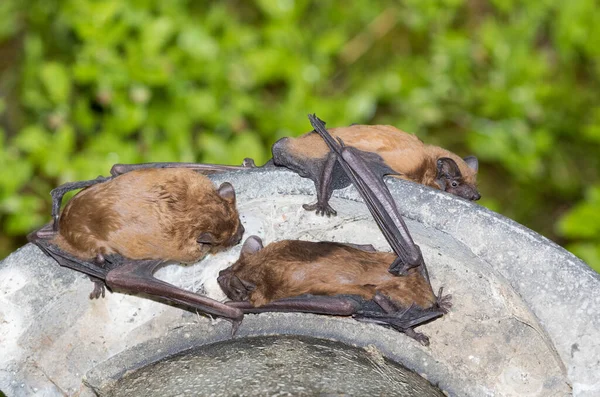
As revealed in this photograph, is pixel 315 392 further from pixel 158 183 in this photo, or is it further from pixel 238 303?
pixel 158 183

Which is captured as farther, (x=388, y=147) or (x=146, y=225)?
(x=388, y=147)

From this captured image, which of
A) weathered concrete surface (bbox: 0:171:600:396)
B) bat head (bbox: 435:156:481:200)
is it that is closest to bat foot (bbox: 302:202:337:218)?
weathered concrete surface (bbox: 0:171:600:396)

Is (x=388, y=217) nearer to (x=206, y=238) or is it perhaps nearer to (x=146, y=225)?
(x=206, y=238)

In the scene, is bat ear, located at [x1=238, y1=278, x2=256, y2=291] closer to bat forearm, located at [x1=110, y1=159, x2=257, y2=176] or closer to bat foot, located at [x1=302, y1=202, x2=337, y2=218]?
bat foot, located at [x1=302, y1=202, x2=337, y2=218]

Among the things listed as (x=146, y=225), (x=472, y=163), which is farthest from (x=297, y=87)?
(x=146, y=225)

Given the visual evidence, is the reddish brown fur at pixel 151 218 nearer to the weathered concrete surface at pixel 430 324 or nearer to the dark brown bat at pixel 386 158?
the weathered concrete surface at pixel 430 324

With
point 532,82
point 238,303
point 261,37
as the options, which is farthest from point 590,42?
point 238,303
